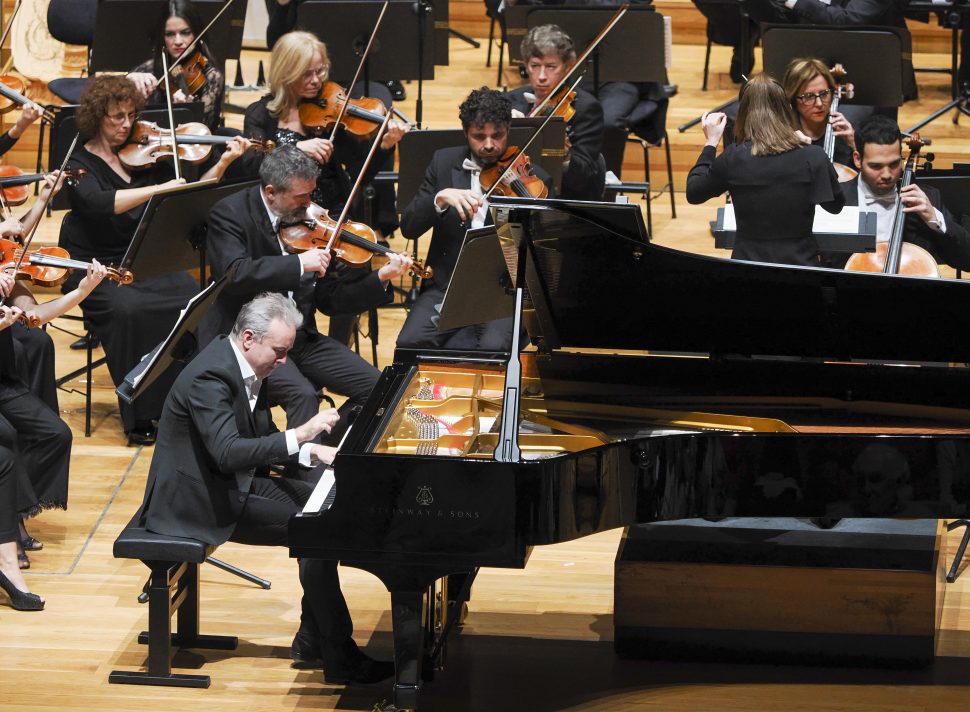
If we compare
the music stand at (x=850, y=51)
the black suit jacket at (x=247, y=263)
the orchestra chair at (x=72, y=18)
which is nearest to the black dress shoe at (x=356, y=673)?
the black suit jacket at (x=247, y=263)

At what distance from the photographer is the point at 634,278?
3.88 metres

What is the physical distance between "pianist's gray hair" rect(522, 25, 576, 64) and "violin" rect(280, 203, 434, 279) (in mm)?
1307

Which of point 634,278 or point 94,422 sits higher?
point 634,278

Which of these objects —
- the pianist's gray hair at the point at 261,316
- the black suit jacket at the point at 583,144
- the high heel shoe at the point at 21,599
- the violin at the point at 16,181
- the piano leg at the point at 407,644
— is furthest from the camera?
the black suit jacket at the point at 583,144

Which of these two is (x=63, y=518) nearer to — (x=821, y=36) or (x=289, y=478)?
(x=289, y=478)

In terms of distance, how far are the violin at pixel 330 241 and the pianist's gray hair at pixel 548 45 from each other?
1.31 m

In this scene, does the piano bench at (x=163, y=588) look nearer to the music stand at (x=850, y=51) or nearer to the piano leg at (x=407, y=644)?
the piano leg at (x=407, y=644)

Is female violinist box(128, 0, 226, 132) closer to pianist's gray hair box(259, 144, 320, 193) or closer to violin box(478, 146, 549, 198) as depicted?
pianist's gray hair box(259, 144, 320, 193)

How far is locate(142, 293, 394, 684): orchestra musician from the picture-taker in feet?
12.7

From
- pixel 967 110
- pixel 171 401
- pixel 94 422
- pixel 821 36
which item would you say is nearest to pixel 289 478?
pixel 171 401

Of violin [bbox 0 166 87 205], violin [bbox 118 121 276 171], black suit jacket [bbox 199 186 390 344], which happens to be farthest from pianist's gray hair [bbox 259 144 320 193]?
violin [bbox 0 166 87 205]

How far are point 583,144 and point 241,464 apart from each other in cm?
291

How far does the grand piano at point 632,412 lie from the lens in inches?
132

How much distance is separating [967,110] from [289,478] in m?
5.04
